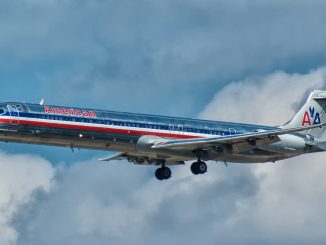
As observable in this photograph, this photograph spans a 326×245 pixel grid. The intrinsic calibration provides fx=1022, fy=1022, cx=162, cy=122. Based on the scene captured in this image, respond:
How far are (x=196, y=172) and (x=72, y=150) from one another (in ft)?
36.0

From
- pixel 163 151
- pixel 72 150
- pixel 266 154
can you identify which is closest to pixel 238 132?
pixel 266 154

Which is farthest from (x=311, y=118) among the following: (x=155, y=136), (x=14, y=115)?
(x=14, y=115)

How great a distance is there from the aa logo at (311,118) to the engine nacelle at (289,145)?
3958 millimetres

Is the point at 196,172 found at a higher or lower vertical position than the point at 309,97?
lower

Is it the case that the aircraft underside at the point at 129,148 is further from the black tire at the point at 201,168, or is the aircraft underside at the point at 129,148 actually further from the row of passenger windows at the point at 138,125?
the row of passenger windows at the point at 138,125

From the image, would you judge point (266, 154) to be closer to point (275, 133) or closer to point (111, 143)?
point (275, 133)

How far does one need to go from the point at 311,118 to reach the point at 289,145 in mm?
6183

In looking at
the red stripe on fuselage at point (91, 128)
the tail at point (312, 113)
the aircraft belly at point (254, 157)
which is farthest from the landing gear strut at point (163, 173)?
the tail at point (312, 113)

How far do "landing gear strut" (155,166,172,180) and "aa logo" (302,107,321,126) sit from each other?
1430cm

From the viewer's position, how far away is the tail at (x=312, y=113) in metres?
96.4

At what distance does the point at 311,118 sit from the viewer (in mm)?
96562

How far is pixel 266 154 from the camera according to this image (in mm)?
90750

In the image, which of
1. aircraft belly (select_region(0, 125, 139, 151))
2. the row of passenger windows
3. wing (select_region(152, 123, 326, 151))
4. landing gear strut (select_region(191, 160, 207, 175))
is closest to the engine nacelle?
the row of passenger windows

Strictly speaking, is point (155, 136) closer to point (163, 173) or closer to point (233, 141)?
point (233, 141)
